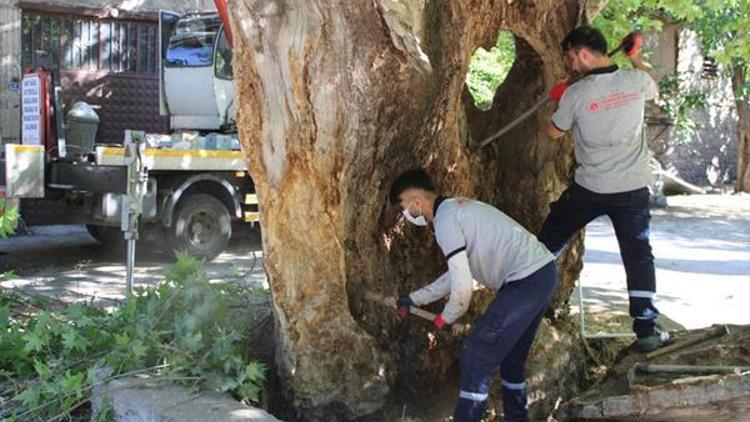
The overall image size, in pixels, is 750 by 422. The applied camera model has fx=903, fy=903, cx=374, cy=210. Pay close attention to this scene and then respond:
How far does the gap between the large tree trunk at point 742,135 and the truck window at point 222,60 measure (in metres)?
11.8

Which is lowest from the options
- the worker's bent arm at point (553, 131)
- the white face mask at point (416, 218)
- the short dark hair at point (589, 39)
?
the white face mask at point (416, 218)

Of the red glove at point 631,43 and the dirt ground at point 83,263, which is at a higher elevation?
the red glove at point 631,43

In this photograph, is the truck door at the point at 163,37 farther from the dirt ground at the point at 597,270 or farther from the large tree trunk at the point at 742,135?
the large tree trunk at the point at 742,135

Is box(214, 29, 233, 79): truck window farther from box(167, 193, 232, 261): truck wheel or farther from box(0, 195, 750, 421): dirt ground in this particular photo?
box(0, 195, 750, 421): dirt ground

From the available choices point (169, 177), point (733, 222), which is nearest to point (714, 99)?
point (733, 222)

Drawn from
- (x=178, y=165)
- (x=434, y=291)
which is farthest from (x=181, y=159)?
(x=434, y=291)

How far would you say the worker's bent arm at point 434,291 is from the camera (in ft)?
14.8

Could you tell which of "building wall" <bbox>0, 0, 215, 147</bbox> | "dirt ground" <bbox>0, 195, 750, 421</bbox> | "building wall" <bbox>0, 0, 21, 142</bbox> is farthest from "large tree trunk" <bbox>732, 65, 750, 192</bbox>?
"building wall" <bbox>0, 0, 21, 142</bbox>


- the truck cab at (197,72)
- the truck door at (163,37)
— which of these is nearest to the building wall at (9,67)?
the truck door at (163,37)

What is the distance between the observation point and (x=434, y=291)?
14.9 ft

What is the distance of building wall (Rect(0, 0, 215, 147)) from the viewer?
13062 millimetres

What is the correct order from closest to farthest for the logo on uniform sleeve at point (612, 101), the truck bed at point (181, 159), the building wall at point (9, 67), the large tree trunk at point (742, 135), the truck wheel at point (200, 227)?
the logo on uniform sleeve at point (612, 101)
the truck bed at point (181, 159)
the truck wheel at point (200, 227)
the building wall at point (9, 67)
the large tree trunk at point (742, 135)

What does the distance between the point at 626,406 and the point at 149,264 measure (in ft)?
23.5

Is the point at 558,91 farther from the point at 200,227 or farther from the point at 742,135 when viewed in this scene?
the point at 742,135
